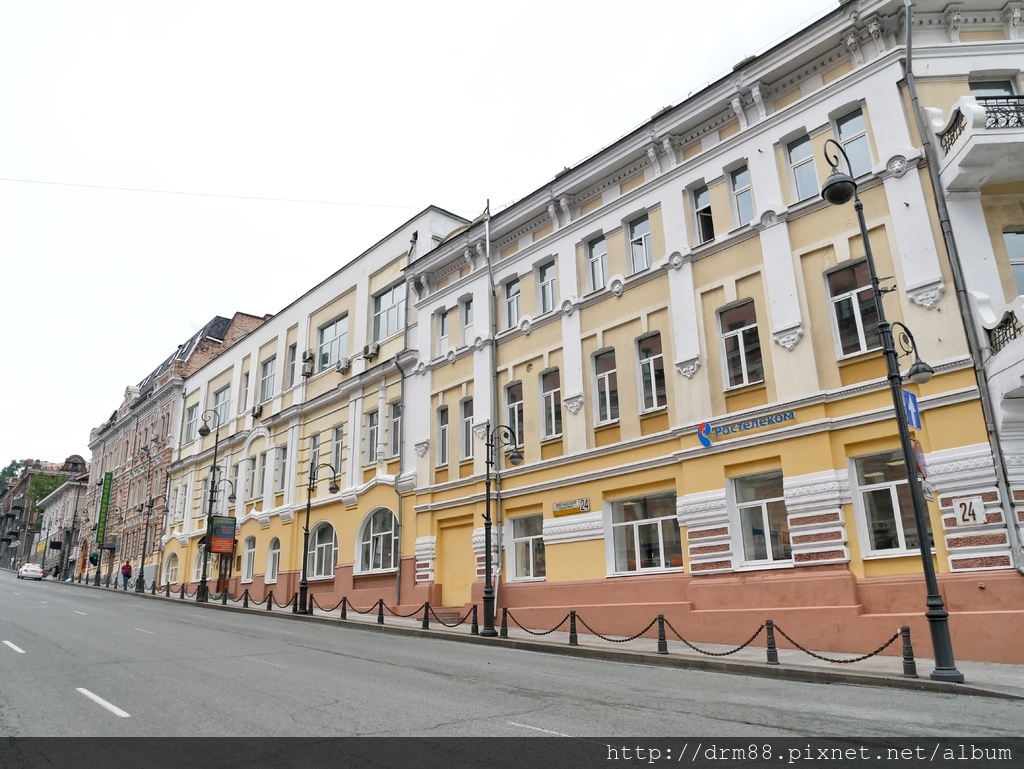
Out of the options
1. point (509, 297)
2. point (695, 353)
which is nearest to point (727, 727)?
point (695, 353)

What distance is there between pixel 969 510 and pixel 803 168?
8.82 m

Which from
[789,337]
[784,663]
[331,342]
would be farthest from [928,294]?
[331,342]

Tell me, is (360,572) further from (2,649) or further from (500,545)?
(2,649)

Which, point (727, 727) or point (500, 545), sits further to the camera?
point (500, 545)

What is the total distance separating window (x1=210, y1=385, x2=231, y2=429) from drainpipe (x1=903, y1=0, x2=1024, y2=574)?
3967 centimetres

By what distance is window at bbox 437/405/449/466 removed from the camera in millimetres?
25797

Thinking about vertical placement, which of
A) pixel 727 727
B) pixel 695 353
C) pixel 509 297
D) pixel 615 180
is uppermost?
pixel 615 180

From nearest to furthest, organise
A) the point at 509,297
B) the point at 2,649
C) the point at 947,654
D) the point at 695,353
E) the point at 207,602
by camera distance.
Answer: the point at 947,654 < the point at 2,649 < the point at 695,353 < the point at 509,297 < the point at 207,602

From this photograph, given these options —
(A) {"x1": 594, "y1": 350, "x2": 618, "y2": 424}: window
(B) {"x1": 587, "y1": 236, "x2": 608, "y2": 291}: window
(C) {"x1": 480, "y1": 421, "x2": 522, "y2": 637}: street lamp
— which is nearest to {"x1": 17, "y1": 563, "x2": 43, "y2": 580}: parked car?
(C) {"x1": 480, "y1": 421, "x2": 522, "y2": 637}: street lamp

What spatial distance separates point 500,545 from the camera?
22.5 metres

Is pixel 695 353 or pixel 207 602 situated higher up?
pixel 695 353

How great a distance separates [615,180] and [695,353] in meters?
6.60

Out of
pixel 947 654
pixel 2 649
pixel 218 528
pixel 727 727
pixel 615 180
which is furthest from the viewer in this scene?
pixel 218 528

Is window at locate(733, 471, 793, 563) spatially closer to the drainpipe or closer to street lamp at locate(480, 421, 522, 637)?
the drainpipe
